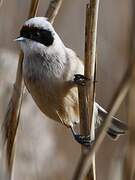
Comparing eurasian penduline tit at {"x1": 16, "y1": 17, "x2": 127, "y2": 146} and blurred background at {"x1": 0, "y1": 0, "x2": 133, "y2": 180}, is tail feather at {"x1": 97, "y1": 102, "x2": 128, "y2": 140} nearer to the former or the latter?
blurred background at {"x1": 0, "y1": 0, "x2": 133, "y2": 180}

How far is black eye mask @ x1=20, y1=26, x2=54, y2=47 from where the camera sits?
5.05 ft

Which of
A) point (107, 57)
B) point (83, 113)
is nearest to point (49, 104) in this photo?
point (83, 113)

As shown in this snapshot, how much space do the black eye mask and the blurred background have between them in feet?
0.43

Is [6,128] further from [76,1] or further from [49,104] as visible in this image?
[76,1]

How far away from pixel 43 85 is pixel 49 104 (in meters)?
0.08

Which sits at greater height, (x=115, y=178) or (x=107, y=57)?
(x=107, y=57)

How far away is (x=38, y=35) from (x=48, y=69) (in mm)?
134

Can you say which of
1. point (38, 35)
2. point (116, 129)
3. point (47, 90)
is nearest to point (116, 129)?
point (116, 129)

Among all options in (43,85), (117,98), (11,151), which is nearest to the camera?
(117,98)

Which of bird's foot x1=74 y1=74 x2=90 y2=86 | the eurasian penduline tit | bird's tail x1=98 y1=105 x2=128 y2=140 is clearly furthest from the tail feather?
bird's foot x1=74 y1=74 x2=90 y2=86

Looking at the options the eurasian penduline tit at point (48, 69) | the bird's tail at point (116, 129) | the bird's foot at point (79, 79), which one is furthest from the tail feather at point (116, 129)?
the bird's foot at point (79, 79)

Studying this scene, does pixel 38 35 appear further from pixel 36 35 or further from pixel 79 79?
pixel 79 79

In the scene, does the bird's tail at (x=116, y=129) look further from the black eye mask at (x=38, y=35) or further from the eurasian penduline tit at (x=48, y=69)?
the black eye mask at (x=38, y=35)

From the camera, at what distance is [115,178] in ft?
5.35
